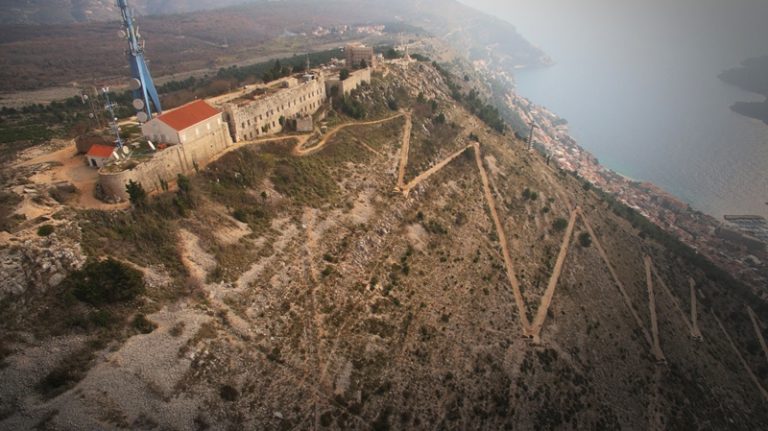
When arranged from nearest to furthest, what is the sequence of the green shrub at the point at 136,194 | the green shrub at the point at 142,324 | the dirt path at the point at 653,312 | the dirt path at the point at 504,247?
the green shrub at the point at 142,324, the green shrub at the point at 136,194, the dirt path at the point at 504,247, the dirt path at the point at 653,312

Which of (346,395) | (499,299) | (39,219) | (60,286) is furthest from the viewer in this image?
(499,299)

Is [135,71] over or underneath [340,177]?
over

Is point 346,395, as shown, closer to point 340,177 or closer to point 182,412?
point 182,412

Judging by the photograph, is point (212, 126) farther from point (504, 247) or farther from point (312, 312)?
point (504, 247)

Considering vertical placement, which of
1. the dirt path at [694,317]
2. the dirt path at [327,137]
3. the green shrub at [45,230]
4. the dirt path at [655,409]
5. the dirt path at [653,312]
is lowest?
the dirt path at [694,317]

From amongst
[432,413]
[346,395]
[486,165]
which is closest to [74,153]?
[346,395]

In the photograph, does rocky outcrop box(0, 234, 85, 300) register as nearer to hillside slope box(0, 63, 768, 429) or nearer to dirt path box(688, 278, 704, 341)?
hillside slope box(0, 63, 768, 429)

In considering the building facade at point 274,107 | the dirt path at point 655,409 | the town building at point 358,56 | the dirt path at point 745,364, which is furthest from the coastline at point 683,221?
the building facade at point 274,107

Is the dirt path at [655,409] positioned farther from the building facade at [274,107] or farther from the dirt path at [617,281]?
the building facade at [274,107]
